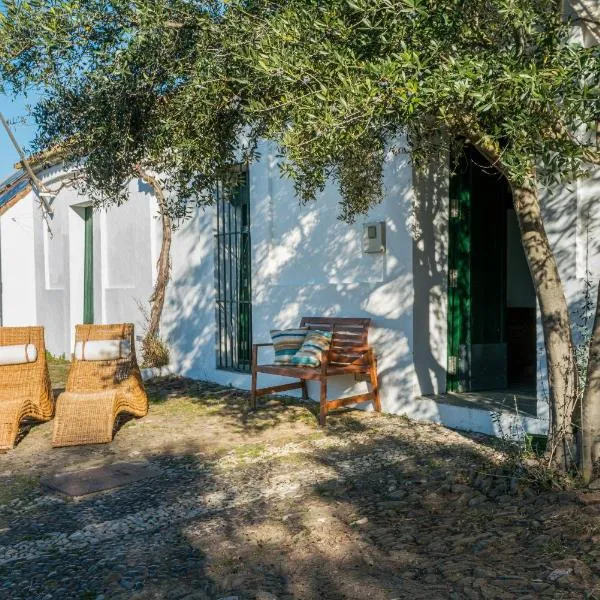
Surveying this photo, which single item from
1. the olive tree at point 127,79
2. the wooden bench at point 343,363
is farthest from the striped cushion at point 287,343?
the olive tree at point 127,79

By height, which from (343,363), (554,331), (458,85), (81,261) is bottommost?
(343,363)

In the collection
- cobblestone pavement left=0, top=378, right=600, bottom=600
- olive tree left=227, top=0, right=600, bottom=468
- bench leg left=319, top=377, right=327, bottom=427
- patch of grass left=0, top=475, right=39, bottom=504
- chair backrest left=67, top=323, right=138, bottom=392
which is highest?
olive tree left=227, top=0, right=600, bottom=468

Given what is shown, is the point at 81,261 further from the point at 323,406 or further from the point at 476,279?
the point at 476,279

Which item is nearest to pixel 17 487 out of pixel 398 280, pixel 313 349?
pixel 313 349

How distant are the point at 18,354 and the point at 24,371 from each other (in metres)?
0.18

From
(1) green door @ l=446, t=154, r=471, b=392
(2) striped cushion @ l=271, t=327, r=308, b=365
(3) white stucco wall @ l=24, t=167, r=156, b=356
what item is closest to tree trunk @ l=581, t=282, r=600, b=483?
(1) green door @ l=446, t=154, r=471, b=392

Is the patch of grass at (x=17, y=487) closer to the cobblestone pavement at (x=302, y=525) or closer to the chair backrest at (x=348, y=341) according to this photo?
the cobblestone pavement at (x=302, y=525)

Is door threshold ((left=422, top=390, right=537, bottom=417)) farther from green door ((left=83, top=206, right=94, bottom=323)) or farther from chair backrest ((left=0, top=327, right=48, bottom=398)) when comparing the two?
green door ((left=83, top=206, right=94, bottom=323))

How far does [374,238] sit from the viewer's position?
7285mm

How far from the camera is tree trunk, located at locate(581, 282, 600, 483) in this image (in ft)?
13.6

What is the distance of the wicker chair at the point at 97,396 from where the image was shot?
21.6 feet

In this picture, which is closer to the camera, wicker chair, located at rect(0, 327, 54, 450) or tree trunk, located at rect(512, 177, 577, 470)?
tree trunk, located at rect(512, 177, 577, 470)

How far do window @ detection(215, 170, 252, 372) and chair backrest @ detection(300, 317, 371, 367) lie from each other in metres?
2.30

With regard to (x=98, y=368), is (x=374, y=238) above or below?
above
